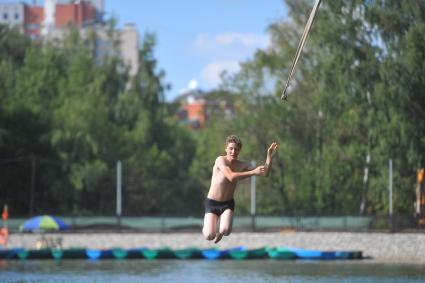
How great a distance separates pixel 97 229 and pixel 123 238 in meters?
1.11

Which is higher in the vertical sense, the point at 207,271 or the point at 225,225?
the point at 225,225

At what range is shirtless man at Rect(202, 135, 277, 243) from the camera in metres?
18.2

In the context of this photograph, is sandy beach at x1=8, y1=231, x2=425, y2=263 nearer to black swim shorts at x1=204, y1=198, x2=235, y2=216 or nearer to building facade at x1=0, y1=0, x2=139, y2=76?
black swim shorts at x1=204, y1=198, x2=235, y2=216

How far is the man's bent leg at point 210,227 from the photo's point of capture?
18.7m

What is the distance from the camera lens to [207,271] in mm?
38438

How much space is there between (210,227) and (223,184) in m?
0.71

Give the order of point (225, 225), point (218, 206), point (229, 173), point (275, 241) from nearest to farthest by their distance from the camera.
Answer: point (229, 173)
point (225, 225)
point (218, 206)
point (275, 241)

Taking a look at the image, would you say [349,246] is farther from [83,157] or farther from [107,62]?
[107,62]

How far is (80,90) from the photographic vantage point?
76.8 meters

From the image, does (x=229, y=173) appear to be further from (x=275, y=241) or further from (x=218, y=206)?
(x=275, y=241)

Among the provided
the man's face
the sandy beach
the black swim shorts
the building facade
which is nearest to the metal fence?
the sandy beach

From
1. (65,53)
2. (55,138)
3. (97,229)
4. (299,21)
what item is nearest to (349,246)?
(97,229)

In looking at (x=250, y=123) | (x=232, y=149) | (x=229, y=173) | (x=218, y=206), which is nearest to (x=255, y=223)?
(x=250, y=123)

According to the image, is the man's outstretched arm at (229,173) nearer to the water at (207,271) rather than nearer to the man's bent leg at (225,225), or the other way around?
the man's bent leg at (225,225)
